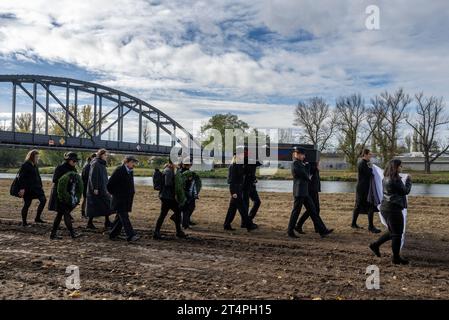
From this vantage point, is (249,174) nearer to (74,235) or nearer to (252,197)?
(252,197)

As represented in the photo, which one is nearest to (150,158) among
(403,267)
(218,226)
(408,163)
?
(408,163)

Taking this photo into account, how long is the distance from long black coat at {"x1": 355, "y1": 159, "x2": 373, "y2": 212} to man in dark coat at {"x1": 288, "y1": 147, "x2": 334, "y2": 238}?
138 centimetres

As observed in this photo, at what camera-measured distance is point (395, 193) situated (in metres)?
6.46

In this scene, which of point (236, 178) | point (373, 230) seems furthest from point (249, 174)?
point (373, 230)

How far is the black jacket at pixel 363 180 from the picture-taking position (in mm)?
9414

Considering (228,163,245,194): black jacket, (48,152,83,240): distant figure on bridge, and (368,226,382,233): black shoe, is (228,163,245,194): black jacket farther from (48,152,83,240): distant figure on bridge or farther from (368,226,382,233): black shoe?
(48,152,83,240): distant figure on bridge

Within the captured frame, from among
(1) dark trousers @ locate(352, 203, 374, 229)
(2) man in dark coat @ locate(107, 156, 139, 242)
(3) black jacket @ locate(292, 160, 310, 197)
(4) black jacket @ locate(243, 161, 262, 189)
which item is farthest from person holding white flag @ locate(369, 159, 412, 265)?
(2) man in dark coat @ locate(107, 156, 139, 242)

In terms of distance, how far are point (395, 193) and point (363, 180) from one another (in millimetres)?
3077

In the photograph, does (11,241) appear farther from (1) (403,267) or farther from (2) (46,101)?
(2) (46,101)

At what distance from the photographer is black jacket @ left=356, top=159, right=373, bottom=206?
941cm

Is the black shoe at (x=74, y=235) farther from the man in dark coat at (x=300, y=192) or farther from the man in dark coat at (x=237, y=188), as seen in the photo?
the man in dark coat at (x=300, y=192)

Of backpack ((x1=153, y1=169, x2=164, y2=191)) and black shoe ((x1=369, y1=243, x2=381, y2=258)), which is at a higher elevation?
backpack ((x1=153, y1=169, x2=164, y2=191))

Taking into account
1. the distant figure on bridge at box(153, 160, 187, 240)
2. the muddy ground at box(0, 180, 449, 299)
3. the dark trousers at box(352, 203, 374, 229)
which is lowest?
the muddy ground at box(0, 180, 449, 299)

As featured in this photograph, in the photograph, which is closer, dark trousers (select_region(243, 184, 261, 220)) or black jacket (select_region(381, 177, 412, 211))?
black jacket (select_region(381, 177, 412, 211))
